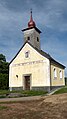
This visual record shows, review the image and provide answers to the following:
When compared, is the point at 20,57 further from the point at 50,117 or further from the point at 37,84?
the point at 50,117

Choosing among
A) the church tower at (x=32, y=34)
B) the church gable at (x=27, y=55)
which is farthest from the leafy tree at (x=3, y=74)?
the church tower at (x=32, y=34)

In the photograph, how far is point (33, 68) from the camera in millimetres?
29469

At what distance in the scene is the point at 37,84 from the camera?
28.6 m

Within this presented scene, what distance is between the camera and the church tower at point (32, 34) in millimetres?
31717

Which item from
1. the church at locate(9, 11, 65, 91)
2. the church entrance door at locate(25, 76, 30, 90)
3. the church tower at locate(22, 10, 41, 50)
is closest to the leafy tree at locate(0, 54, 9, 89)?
the church at locate(9, 11, 65, 91)

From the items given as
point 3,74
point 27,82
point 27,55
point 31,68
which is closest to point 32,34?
point 27,55

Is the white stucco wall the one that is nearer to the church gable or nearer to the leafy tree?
the church gable

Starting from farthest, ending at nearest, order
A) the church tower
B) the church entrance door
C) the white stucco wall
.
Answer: the church tower, the church entrance door, the white stucco wall

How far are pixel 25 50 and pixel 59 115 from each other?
21.8 meters

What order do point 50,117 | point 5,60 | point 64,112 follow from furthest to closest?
point 5,60
point 64,112
point 50,117

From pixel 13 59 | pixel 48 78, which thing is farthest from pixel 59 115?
pixel 13 59

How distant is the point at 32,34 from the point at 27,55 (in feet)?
12.7

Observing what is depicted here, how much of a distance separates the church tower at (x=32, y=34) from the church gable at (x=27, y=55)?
1.44 m

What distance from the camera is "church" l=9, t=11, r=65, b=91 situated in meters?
28.2
